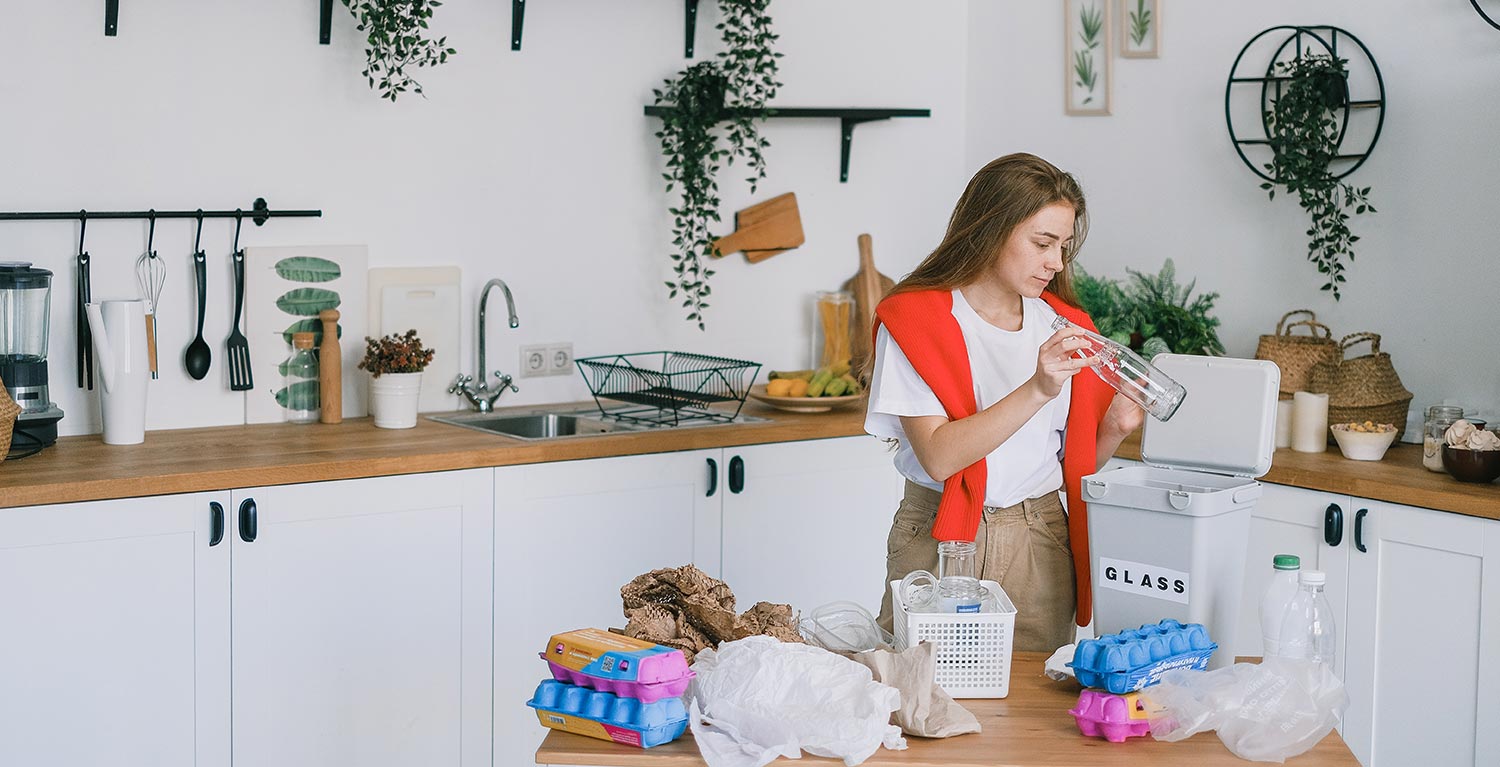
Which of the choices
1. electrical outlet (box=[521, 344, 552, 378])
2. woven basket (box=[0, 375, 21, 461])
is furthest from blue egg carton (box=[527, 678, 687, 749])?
electrical outlet (box=[521, 344, 552, 378])

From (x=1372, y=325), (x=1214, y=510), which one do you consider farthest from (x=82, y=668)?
(x=1372, y=325)

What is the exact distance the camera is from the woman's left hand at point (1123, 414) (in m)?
2.30

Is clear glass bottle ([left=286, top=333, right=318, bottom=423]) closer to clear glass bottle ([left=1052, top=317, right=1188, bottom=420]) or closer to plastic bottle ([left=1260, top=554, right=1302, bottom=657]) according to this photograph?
clear glass bottle ([left=1052, top=317, right=1188, bottom=420])

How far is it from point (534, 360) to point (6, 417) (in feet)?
4.52

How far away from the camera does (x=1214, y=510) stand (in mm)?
1956

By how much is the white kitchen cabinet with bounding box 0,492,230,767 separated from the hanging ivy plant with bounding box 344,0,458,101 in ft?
3.85

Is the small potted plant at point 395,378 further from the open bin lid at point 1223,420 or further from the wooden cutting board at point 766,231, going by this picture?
the open bin lid at point 1223,420

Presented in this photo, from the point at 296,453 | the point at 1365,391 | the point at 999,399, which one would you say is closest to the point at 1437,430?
the point at 1365,391

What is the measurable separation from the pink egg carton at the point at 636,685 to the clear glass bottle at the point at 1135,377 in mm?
725

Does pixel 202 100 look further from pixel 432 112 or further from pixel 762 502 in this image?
pixel 762 502

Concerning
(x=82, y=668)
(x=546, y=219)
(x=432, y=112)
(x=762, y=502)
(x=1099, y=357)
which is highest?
(x=432, y=112)

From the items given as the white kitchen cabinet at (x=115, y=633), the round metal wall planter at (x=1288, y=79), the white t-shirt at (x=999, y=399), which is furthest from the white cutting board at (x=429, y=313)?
the round metal wall planter at (x=1288, y=79)

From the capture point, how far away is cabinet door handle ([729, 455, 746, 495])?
3469 mm

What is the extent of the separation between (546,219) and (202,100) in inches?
36.0
